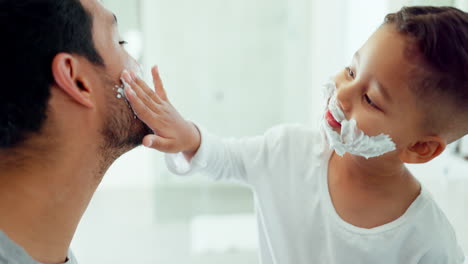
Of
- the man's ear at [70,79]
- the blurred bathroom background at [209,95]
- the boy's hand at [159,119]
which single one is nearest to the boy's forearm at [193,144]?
the boy's hand at [159,119]

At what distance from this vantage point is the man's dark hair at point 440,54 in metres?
0.69

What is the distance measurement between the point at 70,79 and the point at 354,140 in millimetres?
505

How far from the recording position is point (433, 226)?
79 centimetres

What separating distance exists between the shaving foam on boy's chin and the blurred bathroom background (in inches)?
35.4

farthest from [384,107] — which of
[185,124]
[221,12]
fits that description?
[221,12]

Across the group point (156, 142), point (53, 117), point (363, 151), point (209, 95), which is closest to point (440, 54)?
point (363, 151)

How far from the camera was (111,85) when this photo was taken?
739mm

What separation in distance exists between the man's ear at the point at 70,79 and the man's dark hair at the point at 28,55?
0.03 ft

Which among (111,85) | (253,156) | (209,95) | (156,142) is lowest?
(209,95)

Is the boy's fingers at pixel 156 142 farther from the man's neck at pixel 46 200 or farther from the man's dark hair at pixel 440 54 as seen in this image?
the man's dark hair at pixel 440 54

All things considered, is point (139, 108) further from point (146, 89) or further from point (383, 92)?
point (383, 92)

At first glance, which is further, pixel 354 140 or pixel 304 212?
pixel 304 212

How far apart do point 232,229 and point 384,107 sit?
1.24 meters

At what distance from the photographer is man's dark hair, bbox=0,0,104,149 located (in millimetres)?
635
